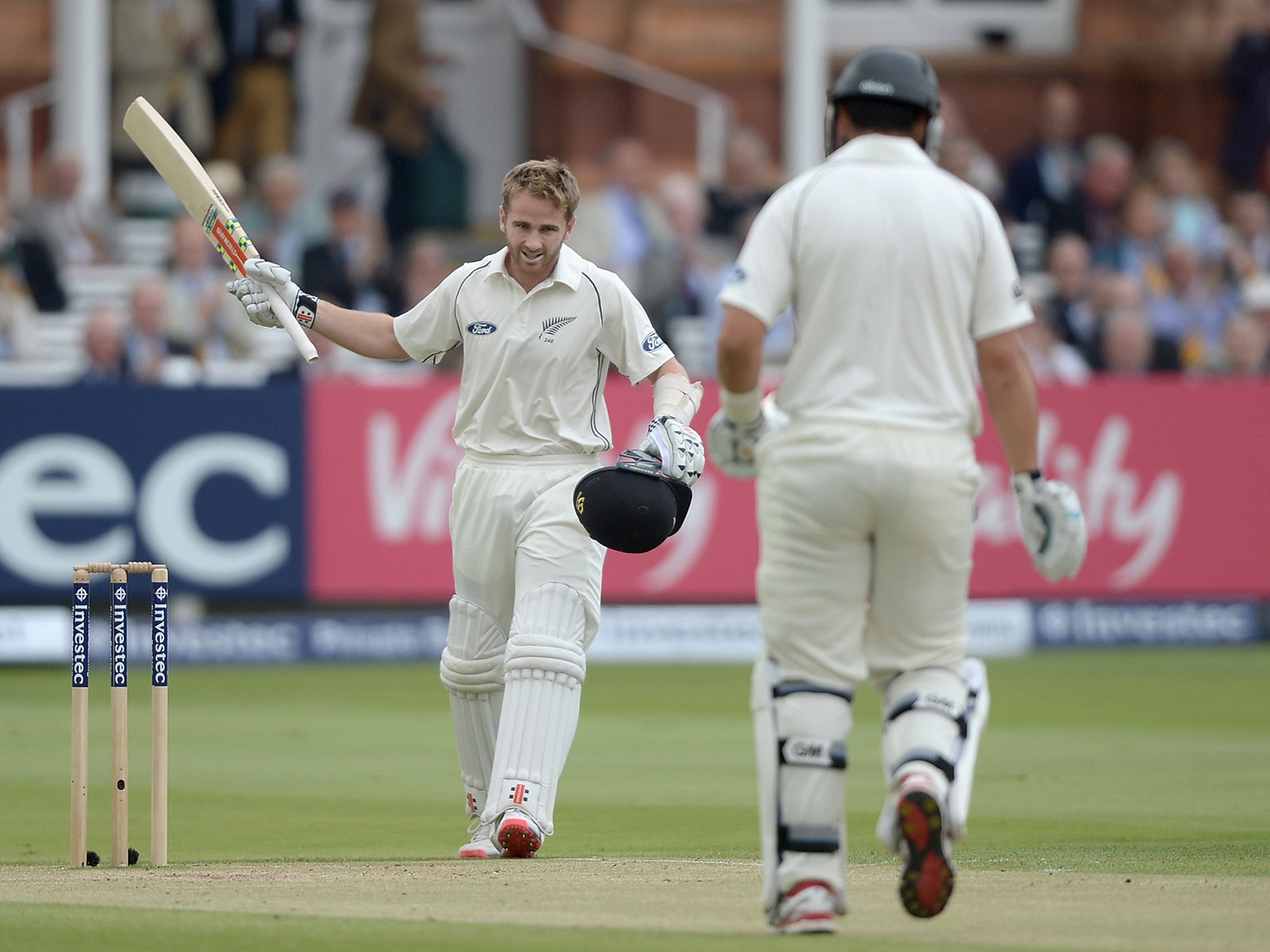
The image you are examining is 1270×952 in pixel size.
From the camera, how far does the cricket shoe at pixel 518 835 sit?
611 centimetres

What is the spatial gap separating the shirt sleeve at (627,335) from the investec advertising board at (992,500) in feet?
21.6

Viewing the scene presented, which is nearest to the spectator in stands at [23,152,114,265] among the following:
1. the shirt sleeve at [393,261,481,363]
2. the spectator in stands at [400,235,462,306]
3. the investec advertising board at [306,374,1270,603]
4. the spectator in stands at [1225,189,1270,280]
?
the spectator in stands at [400,235,462,306]

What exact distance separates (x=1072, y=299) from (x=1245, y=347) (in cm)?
118

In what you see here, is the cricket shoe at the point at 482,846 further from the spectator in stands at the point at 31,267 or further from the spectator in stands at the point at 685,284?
the spectator in stands at the point at 31,267

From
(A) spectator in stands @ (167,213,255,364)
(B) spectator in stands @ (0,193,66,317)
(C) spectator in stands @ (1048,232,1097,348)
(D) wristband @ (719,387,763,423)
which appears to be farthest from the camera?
(C) spectator in stands @ (1048,232,1097,348)

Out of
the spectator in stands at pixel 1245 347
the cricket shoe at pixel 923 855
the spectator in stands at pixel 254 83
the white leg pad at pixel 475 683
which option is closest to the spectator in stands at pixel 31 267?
the spectator in stands at pixel 254 83

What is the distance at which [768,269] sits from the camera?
15.5ft

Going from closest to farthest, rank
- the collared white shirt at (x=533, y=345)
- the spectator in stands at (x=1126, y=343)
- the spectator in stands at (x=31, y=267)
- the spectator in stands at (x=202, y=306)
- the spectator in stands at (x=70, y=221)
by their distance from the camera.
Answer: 1. the collared white shirt at (x=533, y=345)
2. the spectator in stands at (x=202, y=306)
3. the spectator in stands at (x=31, y=267)
4. the spectator in stands at (x=70, y=221)
5. the spectator in stands at (x=1126, y=343)

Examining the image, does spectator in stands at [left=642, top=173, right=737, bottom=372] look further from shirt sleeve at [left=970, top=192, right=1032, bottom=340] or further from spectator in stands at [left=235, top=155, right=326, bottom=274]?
shirt sleeve at [left=970, top=192, right=1032, bottom=340]

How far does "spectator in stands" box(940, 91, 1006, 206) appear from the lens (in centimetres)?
1500

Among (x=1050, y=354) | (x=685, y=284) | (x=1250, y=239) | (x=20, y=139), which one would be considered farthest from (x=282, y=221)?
(x=1250, y=239)

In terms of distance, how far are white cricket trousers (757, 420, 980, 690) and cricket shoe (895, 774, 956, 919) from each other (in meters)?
0.33

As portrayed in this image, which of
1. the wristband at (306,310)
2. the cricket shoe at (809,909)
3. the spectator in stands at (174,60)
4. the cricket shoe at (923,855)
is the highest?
the spectator in stands at (174,60)

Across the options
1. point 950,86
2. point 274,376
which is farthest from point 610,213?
point 950,86
